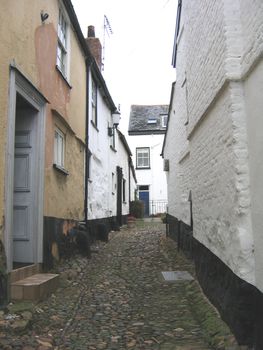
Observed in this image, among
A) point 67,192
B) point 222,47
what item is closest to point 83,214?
point 67,192

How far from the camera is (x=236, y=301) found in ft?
14.6

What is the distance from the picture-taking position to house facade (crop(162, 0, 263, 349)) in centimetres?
415

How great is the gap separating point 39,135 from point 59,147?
1770 mm

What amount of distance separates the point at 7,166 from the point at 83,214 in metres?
6.16

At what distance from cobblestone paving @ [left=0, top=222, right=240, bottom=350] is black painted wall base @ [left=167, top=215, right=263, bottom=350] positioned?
0.22m

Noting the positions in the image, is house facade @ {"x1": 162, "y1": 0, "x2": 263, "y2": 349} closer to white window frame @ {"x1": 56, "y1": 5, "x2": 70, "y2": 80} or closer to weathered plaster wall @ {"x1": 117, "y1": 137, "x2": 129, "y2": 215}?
white window frame @ {"x1": 56, "y1": 5, "x2": 70, "y2": 80}

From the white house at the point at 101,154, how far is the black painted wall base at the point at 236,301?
7054 millimetres

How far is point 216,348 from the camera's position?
176 inches

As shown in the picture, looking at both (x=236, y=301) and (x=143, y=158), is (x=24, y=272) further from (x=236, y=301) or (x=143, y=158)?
(x=143, y=158)

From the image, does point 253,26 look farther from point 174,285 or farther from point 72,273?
point 72,273

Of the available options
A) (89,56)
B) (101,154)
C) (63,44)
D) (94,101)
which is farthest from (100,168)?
(63,44)

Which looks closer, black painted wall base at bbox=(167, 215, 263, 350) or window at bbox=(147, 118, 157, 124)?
black painted wall base at bbox=(167, 215, 263, 350)

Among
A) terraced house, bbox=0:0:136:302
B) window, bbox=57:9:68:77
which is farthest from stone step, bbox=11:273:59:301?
window, bbox=57:9:68:77

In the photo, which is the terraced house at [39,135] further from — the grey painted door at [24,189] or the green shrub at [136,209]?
the green shrub at [136,209]
